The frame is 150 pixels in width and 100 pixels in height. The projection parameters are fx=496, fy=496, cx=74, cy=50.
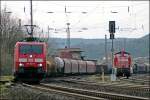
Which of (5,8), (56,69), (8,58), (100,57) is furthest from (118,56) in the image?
(100,57)

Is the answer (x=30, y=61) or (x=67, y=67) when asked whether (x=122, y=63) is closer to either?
(x=67, y=67)

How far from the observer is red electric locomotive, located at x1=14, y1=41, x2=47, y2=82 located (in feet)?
106

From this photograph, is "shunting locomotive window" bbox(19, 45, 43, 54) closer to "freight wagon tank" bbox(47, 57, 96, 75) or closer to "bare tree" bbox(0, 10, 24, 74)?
"freight wagon tank" bbox(47, 57, 96, 75)

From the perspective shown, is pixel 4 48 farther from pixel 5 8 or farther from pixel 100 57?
pixel 100 57

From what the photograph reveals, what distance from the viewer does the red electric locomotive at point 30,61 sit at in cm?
3219

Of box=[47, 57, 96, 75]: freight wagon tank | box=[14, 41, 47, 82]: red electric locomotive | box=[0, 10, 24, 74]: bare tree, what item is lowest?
box=[47, 57, 96, 75]: freight wagon tank

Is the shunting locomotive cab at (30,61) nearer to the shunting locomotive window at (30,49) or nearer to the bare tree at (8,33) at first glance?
the shunting locomotive window at (30,49)

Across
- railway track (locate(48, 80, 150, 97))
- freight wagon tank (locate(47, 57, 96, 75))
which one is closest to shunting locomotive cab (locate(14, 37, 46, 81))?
railway track (locate(48, 80, 150, 97))

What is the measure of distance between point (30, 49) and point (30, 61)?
88cm

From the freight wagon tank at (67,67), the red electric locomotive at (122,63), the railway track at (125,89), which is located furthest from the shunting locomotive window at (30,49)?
the red electric locomotive at (122,63)

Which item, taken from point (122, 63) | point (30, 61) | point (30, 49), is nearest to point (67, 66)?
point (122, 63)

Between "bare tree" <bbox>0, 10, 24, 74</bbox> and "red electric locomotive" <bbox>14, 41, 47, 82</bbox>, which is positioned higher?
"bare tree" <bbox>0, 10, 24, 74</bbox>

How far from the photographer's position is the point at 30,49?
1292 inches

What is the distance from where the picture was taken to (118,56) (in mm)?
51188
